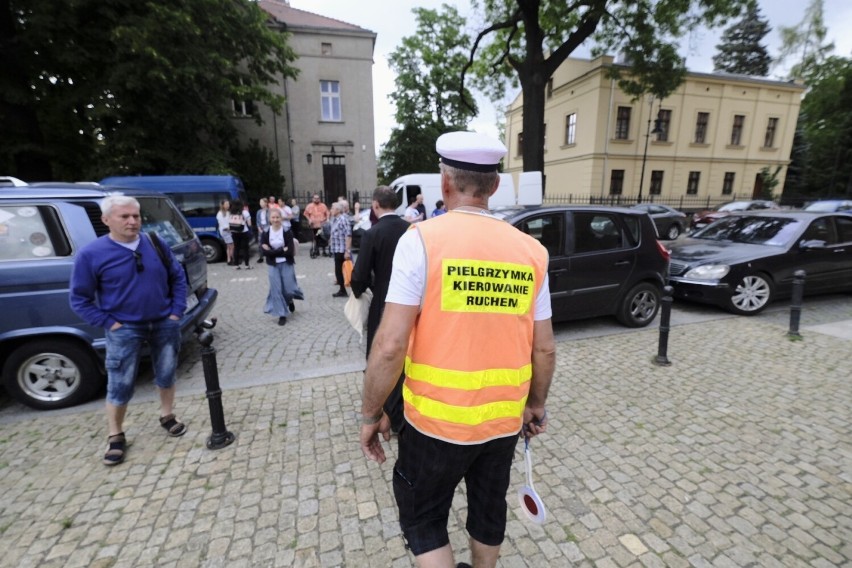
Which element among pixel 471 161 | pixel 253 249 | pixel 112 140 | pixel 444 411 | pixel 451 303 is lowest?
pixel 253 249

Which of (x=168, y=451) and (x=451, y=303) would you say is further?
(x=168, y=451)

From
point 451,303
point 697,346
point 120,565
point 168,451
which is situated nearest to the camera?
point 451,303

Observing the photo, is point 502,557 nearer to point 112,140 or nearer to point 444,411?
point 444,411

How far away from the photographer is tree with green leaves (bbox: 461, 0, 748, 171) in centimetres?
1534

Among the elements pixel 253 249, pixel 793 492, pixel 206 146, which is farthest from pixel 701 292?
pixel 206 146

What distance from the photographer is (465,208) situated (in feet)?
5.08

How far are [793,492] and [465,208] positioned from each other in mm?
3118

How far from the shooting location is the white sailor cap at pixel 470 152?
4.92 feet

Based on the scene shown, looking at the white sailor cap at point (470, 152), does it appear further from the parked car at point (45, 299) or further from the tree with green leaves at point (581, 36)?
the tree with green leaves at point (581, 36)

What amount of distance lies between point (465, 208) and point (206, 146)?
2001cm

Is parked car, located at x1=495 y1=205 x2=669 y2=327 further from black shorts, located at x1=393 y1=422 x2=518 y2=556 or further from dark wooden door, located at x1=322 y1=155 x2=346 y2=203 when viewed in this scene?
dark wooden door, located at x1=322 y1=155 x2=346 y2=203

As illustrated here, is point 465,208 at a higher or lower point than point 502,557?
higher

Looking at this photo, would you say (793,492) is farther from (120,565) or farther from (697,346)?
(120,565)

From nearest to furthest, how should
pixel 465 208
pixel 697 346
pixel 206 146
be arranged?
pixel 465 208
pixel 697 346
pixel 206 146
